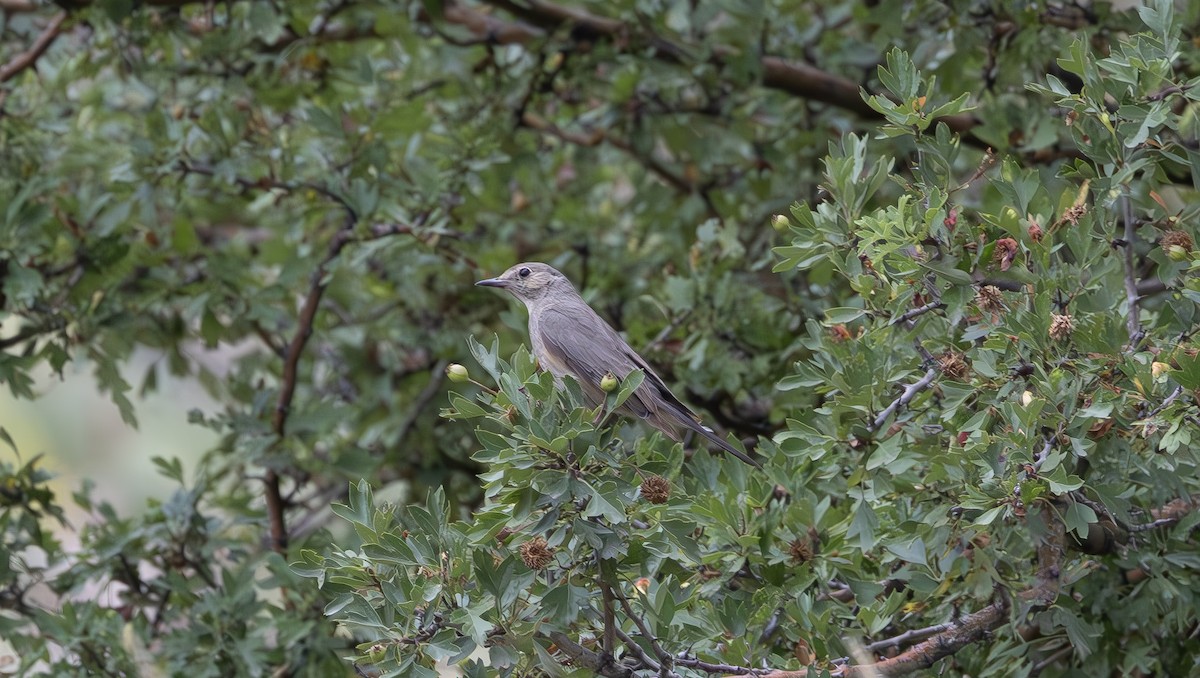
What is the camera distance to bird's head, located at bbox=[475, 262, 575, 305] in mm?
4883

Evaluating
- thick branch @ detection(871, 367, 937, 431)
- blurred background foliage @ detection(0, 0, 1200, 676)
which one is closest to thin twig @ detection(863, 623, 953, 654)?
blurred background foliage @ detection(0, 0, 1200, 676)

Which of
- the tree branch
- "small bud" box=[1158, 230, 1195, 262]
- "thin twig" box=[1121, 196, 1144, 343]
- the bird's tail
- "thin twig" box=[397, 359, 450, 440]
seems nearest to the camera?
"small bud" box=[1158, 230, 1195, 262]

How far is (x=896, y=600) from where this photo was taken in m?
3.04

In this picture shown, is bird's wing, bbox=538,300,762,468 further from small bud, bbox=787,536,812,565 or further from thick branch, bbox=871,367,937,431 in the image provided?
thick branch, bbox=871,367,937,431

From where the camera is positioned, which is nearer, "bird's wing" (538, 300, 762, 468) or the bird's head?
"bird's wing" (538, 300, 762, 468)

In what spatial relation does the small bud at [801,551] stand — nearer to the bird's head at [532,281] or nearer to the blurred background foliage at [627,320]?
the blurred background foliage at [627,320]

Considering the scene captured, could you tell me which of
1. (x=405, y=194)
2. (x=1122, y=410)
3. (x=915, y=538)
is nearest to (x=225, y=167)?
(x=405, y=194)

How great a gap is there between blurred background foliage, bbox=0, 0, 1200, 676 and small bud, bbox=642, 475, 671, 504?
0.05 feet

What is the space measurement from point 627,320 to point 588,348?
125 cm

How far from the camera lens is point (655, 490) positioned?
111 inches

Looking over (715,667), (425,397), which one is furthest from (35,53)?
(715,667)

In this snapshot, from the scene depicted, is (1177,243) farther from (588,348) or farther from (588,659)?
(588,348)

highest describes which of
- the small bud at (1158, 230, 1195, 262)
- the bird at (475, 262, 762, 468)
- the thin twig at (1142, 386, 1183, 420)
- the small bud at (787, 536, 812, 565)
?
the small bud at (1158, 230, 1195, 262)

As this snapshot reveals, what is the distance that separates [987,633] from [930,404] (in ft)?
1.92
